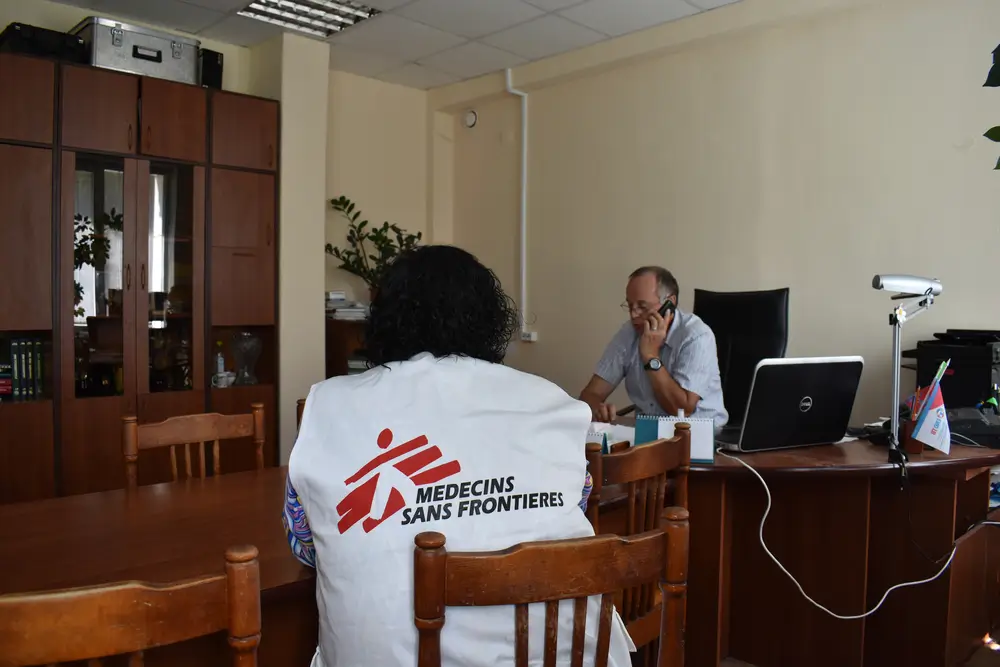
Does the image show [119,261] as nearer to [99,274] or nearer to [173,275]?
[99,274]

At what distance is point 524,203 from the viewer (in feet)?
16.6

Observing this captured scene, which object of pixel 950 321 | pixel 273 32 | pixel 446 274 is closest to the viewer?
pixel 446 274

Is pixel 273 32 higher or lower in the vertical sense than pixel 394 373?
higher

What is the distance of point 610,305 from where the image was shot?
15.1 feet

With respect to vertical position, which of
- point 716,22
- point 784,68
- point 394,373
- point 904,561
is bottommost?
point 904,561

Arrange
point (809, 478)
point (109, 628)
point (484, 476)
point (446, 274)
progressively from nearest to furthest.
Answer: point (109, 628)
point (484, 476)
point (446, 274)
point (809, 478)

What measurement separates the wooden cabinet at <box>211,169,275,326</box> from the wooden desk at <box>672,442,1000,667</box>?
114 inches

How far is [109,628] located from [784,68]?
383 cm

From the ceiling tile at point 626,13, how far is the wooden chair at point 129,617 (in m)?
3.59

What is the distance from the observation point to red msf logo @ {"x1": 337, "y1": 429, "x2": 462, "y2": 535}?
3.84 ft

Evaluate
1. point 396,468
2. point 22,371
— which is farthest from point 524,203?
point 396,468

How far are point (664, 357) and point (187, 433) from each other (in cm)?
175

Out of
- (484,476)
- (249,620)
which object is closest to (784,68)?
(484,476)

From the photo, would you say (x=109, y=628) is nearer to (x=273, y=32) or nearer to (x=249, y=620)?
(x=249, y=620)
